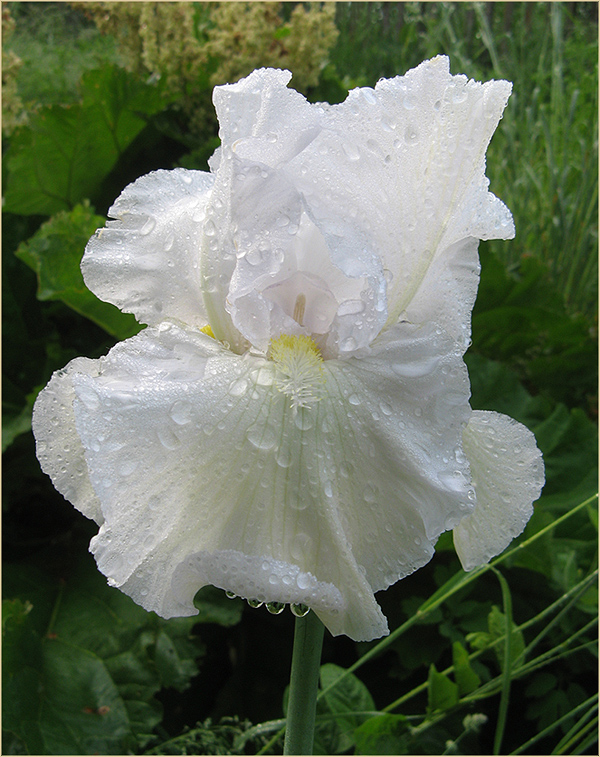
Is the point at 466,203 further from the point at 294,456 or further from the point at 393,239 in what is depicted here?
the point at 294,456

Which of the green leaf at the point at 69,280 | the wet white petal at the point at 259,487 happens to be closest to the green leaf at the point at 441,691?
the wet white petal at the point at 259,487

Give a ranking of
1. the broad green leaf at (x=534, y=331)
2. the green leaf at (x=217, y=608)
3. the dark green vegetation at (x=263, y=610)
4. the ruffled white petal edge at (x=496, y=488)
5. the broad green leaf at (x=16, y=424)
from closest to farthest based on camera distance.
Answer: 1. the ruffled white petal edge at (x=496, y=488)
2. the dark green vegetation at (x=263, y=610)
3. the green leaf at (x=217, y=608)
4. the broad green leaf at (x=16, y=424)
5. the broad green leaf at (x=534, y=331)

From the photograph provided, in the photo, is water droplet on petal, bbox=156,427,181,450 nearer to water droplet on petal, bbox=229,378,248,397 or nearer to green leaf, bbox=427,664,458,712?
water droplet on petal, bbox=229,378,248,397

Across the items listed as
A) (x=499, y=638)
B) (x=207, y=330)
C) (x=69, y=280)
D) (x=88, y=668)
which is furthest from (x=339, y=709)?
(x=69, y=280)

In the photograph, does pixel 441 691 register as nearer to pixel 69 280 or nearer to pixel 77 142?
pixel 69 280

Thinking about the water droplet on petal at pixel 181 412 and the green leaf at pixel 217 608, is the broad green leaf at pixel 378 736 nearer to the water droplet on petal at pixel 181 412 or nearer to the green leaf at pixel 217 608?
the green leaf at pixel 217 608
